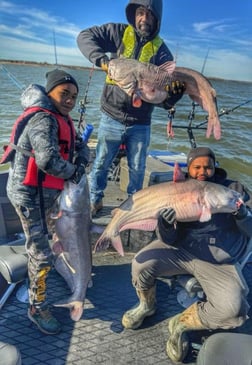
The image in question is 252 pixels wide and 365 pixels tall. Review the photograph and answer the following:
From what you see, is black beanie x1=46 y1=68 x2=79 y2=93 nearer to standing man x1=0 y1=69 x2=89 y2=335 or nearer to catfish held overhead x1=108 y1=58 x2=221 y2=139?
standing man x1=0 y1=69 x2=89 y2=335

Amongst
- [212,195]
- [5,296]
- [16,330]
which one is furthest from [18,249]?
[212,195]

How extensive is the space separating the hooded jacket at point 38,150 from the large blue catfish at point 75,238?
0.19 meters

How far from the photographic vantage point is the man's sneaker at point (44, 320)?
123 inches

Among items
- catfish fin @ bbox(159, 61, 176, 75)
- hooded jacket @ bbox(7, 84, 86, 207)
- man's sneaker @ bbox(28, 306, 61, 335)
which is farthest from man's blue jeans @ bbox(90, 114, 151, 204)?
man's sneaker @ bbox(28, 306, 61, 335)

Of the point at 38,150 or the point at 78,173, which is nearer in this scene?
the point at 38,150

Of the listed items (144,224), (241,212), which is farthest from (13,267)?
(241,212)

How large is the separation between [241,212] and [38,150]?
1.69 m

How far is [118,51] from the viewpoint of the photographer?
4.16 m

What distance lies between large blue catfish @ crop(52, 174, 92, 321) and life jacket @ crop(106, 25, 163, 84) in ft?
5.31

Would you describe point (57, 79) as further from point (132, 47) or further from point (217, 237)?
point (217, 237)

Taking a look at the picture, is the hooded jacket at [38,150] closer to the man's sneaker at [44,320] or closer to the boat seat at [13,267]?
the boat seat at [13,267]

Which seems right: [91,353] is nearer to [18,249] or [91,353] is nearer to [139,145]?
[18,249]

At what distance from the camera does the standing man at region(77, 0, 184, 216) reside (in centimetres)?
393

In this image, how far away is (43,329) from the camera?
3111 millimetres
